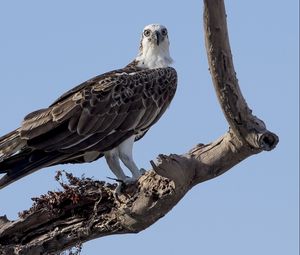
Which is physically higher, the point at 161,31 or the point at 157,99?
the point at 161,31

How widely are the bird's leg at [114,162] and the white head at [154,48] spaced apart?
1858 millimetres

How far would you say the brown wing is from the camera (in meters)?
11.7

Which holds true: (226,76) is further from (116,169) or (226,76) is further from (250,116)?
(116,169)

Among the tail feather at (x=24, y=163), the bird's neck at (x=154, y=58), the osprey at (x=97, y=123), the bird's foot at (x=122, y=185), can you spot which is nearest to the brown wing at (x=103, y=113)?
the osprey at (x=97, y=123)

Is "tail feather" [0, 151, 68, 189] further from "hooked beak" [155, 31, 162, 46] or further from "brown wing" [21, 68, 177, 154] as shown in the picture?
"hooked beak" [155, 31, 162, 46]

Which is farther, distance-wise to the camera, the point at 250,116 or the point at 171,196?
the point at 171,196

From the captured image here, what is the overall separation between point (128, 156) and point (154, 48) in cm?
225

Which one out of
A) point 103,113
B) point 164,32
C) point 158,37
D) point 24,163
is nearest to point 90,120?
point 103,113

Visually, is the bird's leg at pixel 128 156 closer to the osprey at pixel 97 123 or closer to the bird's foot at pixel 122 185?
the osprey at pixel 97 123

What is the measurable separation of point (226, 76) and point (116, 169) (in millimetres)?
3514

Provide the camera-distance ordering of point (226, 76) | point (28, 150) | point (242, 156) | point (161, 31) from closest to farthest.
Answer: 1. point (226, 76)
2. point (242, 156)
3. point (28, 150)
4. point (161, 31)

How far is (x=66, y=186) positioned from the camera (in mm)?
10672

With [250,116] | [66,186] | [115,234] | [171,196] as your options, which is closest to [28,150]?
[66,186]

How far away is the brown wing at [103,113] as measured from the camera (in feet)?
38.5
